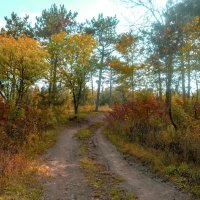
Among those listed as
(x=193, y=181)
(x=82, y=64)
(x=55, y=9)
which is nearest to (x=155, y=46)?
(x=193, y=181)

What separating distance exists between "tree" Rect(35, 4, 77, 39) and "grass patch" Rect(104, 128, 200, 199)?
19185mm

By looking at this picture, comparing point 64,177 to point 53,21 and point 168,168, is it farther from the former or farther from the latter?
point 53,21

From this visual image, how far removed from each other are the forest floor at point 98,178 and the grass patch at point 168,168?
0.29 meters

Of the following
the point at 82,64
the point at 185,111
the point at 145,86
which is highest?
the point at 82,64

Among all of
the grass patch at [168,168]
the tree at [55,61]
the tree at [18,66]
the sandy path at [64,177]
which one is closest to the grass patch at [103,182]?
the sandy path at [64,177]

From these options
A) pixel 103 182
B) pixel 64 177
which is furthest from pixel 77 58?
pixel 103 182

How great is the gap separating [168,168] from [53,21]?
23.4m

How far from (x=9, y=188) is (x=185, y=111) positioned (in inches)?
400

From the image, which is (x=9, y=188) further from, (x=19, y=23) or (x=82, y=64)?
(x=19, y=23)

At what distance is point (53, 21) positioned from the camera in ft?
99.1

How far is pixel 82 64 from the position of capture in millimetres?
29625

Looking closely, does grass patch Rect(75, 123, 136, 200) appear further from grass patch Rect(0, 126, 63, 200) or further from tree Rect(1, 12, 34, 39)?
Result: tree Rect(1, 12, 34, 39)

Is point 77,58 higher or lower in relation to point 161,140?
higher

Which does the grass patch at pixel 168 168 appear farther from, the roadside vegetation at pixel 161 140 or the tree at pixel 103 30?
the tree at pixel 103 30
